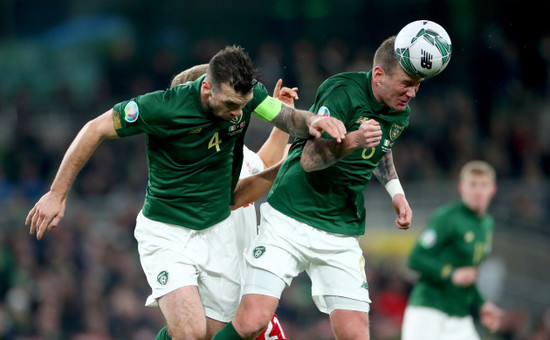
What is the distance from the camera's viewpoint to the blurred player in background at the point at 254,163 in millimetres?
5145

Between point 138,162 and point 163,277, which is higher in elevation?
point 163,277

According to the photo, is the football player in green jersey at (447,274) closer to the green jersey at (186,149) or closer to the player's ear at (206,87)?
the green jersey at (186,149)

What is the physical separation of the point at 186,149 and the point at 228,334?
1041 millimetres

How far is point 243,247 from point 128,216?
5.87 m

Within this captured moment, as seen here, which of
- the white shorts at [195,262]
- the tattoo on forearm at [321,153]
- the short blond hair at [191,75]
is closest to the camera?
the tattoo on forearm at [321,153]

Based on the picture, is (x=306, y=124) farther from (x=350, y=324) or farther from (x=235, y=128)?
(x=350, y=324)

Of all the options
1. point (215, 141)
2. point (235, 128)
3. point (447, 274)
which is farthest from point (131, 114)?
point (447, 274)

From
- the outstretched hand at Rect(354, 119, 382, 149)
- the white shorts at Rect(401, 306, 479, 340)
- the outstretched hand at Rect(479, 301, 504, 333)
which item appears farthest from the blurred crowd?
the outstretched hand at Rect(354, 119, 382, 149)

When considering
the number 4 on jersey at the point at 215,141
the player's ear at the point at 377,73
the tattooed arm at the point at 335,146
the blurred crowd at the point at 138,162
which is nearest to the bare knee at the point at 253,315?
the tattooed arm at the point at 335,146

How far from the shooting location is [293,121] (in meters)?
4.64

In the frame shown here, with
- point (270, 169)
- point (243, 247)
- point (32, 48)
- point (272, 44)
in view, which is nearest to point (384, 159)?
point (270, 169)

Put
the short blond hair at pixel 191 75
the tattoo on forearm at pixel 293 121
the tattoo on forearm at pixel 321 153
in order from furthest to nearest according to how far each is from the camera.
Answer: the short blond hair at pixel 191 75
the tattoo on forearm at pixel 293 121
the tattoo on forearm at pixel 321 153

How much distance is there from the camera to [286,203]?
4.85 metres

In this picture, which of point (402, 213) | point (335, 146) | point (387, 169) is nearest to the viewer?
point (335, 146)
